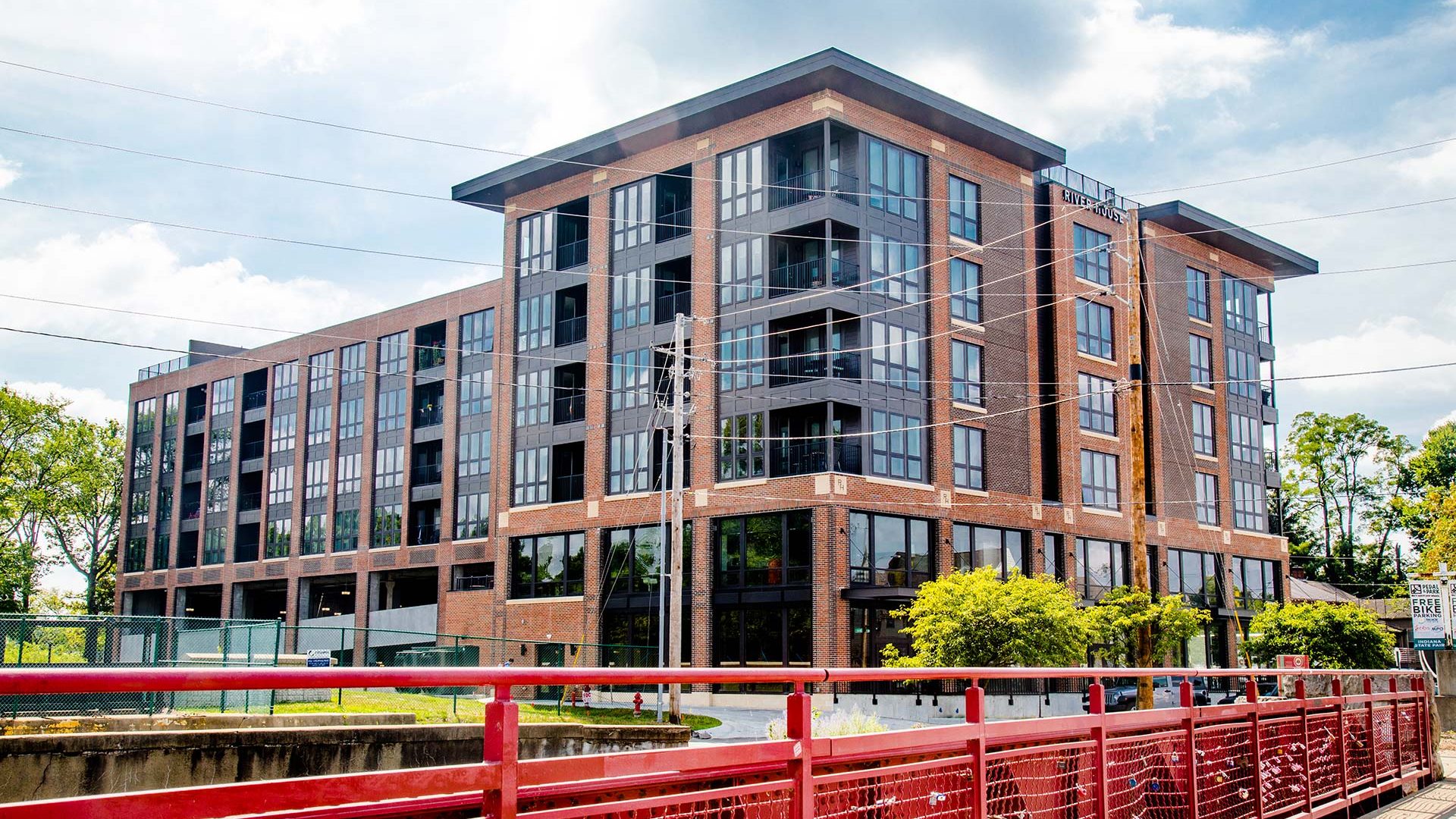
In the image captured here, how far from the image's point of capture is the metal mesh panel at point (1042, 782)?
295 inches

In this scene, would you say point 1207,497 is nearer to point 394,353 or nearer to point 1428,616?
point 1428,616

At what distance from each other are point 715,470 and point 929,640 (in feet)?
49.1

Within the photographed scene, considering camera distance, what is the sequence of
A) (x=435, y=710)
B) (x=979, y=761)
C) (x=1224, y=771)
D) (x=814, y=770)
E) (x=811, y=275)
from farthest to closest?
(x=811, y=275), (x=435, y=710), (x=1224, y=771), (x=979, y=761), (x=814, y=770)

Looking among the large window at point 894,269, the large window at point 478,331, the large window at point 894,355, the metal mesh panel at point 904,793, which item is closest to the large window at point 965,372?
the large window at point 894,355

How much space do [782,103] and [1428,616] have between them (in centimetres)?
2954

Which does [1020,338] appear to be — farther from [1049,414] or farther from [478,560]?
[478,560]

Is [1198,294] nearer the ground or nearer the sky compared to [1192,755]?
nearer the sky

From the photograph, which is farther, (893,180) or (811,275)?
(893,180)

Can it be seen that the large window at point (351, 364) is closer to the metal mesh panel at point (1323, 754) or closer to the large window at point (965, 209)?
the large window at point (965, 209)

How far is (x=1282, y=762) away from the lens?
12242 millimetres

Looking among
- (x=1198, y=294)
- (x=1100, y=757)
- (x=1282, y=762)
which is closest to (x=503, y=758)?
(x=1100, y=757)

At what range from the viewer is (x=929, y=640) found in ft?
116

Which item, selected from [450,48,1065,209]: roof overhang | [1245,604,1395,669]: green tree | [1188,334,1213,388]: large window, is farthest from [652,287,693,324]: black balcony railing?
[1188,334,1213,388]: large window

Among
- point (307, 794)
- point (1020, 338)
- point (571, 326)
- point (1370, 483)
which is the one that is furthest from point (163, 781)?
point (1370, 483)
